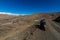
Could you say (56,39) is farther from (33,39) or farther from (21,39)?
(21,39)

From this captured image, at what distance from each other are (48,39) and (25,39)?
3490mm

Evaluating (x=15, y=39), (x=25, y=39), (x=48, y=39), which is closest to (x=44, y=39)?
(x=48, y=39)

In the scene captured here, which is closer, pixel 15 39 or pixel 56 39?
pixel 15 39

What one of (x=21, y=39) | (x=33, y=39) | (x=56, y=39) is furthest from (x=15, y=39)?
(x=56, y=39)

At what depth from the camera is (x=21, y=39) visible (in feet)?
61.9

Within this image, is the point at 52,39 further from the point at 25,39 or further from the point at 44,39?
the point at 25,39

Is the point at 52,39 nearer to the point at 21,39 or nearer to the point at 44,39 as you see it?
the point at 44,39

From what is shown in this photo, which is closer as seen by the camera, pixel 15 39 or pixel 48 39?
pixel 15 39

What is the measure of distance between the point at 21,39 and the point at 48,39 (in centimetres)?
398

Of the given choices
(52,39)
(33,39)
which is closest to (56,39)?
(52,39)

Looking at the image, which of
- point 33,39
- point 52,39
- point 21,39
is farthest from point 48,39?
point 21,39

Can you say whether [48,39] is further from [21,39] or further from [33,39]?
[21,39]

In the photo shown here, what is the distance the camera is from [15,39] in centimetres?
1878

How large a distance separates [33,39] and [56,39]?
3.37 m
